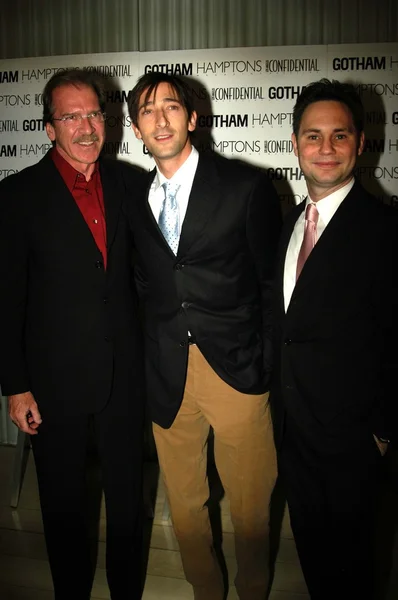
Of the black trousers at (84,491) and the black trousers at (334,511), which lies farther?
the black trousers at (84,491)

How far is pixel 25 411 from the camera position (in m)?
1.77

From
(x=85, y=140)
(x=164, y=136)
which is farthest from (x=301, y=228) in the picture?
(x=85, y=140)

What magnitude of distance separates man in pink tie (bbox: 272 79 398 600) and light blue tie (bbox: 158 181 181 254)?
346 mm

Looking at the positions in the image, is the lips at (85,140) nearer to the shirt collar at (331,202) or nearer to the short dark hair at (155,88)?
Answer: the short dark hair at (155,88)

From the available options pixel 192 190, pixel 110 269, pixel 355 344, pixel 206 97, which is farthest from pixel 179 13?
pixel 355 344

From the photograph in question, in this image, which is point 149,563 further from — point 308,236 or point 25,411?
point 308,236

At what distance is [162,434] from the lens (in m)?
1.89

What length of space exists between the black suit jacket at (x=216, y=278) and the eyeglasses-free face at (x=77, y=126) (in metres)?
0.22

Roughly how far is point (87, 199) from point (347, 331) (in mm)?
921

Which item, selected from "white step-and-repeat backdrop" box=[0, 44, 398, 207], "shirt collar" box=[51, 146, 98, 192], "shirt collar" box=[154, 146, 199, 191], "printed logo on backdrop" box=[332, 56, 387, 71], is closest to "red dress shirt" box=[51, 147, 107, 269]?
"shirt collar" box=[51, 146, 98, 192]

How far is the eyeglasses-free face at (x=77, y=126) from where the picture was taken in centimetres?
178

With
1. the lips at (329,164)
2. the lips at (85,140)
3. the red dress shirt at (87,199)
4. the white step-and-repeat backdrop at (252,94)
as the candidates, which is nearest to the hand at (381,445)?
the lips at (329,164)

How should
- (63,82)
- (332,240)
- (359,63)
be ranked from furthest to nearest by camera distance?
(359,63) < (63,82) < (332,240)

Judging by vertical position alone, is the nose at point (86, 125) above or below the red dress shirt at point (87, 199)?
above
